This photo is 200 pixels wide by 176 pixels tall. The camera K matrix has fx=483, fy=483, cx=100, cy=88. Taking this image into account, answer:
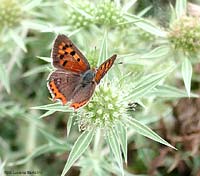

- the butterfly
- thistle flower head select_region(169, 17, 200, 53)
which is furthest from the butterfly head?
thistle flower head select_region(169, 17, 200, 53)

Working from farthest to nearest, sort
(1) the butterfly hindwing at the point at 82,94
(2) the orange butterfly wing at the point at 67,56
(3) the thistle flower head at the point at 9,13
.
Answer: (3) the thistle flower head at the point at 9,13, (2) the orange butterfly wing at the point at 67,56, (1) the butterfly hindwing at the point at 82,94

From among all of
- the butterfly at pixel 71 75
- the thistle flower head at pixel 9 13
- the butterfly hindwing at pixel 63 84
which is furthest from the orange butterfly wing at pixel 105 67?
the thistle flower head at pixel 9 13

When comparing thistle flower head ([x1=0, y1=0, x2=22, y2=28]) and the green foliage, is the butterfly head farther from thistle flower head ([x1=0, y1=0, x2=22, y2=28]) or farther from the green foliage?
thistle flower head ([x1=0, y1=0, x2=22, y2=28])

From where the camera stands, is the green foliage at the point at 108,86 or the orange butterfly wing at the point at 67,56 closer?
the orange butterfly wing at the point at 67,56

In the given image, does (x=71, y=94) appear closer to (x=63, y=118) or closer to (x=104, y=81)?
(x=104, y=81)

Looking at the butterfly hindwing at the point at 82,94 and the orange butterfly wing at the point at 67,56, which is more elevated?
the orange butterfly wing at the point at 67,56

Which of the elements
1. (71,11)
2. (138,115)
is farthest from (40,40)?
(138,115)

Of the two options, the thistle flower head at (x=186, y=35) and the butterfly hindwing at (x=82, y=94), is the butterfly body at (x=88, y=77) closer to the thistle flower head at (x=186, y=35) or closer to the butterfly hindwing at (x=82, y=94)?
the butterfly hindwing at (x=82, y=94)

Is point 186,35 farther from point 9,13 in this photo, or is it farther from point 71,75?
point 9,13
